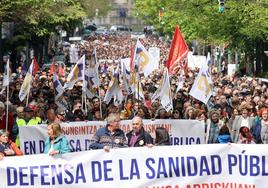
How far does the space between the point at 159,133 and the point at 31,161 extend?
2710 millimetres

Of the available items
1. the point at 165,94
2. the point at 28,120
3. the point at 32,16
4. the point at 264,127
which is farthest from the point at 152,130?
the point at 32,16

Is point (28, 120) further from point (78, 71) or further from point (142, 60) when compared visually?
point (142, 60)

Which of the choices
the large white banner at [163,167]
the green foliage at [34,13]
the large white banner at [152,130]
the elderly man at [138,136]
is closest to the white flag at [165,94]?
the large white banner at [152,130]

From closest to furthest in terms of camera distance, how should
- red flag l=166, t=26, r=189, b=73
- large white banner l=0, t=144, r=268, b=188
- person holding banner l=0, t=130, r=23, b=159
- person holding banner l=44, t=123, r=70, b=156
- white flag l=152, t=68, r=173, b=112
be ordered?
large white banner l=0, t=144, r=268, b=188, person holding banner l=44, t=123, r=70, b=156, person holding banner l=0, t=130, r=23, b=159, white flag l=152, t=68, r=173, b=112, red flag l=166, t=26, r=189, b=73

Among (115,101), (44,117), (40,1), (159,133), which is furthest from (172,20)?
(159,133)

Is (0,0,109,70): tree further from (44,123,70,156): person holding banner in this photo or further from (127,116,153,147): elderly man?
(44,123,70,156): person holding banner

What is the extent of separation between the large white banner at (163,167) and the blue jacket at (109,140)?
880mm

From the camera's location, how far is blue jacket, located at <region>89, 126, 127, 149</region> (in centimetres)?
1064

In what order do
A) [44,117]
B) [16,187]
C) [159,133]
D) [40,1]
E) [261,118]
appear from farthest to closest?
1. [40,1]
2. [44,117]
3. [261,118]
4. [159,133]
5. [16,187]

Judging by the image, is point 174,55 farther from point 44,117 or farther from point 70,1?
point 70,1

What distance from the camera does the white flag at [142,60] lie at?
18703mm

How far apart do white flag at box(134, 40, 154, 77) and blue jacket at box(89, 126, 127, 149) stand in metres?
7.91

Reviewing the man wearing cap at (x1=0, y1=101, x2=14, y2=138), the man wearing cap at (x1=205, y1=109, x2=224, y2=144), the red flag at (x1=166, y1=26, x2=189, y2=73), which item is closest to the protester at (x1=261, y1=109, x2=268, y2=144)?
the man wearing cap at (x1=205, y1=109, x2=224, y2=144)

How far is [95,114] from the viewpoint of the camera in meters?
16.7
